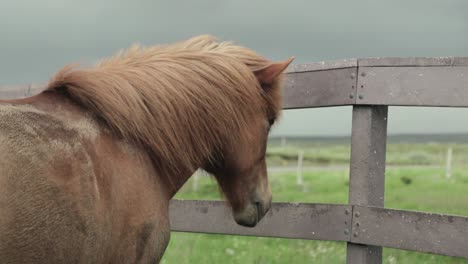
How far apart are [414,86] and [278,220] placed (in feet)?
4.46

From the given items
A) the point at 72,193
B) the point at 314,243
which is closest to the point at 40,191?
the point at 72,193

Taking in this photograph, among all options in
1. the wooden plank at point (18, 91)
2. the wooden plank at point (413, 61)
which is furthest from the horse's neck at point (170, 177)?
the wooden plank at point (18, 91)

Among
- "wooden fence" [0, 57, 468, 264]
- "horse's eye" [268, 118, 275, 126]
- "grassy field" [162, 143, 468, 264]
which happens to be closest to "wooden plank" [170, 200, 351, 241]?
"wooden fence" [0, 57, 468, 264]

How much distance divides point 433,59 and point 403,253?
8.68ft

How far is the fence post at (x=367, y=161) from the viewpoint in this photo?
455 centimetres

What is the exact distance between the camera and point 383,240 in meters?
4.48

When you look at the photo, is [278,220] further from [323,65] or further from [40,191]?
[40,191]

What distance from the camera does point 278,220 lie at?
4922 mm

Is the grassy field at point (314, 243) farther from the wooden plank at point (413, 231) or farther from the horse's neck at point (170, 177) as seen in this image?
the horse's neck at point (170, 177)

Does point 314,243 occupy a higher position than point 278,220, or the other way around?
point 278,220

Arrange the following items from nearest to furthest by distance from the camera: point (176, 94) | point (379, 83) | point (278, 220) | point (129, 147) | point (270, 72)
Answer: point (129, 147), point (176, 94), point (270, 72), point (379, 83), point (278, 220)

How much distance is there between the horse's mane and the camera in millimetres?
3262

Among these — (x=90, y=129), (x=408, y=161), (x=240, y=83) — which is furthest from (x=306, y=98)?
(x=408, y=161)

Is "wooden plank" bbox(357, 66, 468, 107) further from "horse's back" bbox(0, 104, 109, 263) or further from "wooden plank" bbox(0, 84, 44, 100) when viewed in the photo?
"wooden plank" bbox(0, 84, 44, 100)
